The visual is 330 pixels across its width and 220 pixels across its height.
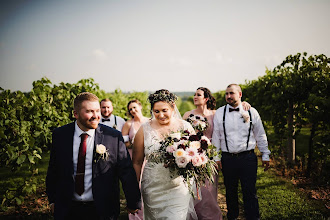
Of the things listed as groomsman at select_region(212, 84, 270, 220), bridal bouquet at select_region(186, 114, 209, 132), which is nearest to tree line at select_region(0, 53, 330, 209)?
groomsman at select_region(212, 84, 270, 220)

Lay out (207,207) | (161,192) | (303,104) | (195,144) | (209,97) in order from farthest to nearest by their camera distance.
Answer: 1. (303,104)
2. (209,97)
3. (207,207)
4. (161,192)
5. (195,144)

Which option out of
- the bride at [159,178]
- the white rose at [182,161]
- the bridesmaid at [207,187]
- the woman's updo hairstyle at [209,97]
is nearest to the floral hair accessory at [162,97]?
the bride at [159,178]

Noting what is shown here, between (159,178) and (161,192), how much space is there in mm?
206

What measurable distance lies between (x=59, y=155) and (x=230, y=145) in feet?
9.73

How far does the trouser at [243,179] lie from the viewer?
4.01m

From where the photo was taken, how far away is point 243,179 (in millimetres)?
4113

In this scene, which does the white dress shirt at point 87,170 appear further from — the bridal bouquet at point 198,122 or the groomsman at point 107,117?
the groomsman at point 107,117

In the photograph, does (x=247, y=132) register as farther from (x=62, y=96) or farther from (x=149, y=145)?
(x=62, y=96)

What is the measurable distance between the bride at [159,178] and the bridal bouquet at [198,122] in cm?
98

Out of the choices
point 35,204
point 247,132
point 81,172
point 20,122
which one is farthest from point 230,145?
point 35,204

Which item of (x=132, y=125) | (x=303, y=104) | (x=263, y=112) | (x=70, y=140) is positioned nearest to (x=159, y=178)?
(x=70, y=140)

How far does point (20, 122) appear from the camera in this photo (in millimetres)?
4523

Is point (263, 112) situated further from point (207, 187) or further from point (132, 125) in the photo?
point (132, 125)

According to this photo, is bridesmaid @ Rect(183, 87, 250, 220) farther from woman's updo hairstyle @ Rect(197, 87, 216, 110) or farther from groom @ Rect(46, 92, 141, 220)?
groom @ Rect(46, 92, 141, 220)
